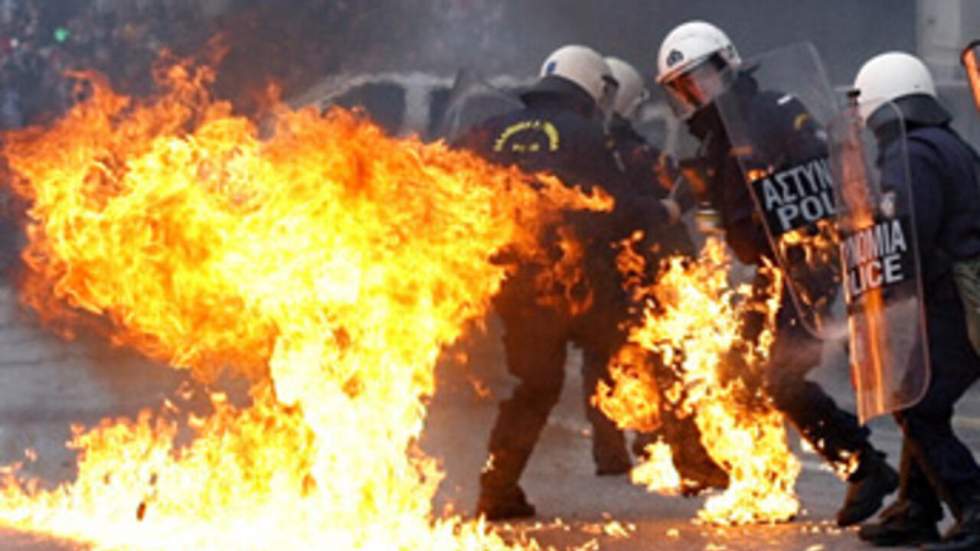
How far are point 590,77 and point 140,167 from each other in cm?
249

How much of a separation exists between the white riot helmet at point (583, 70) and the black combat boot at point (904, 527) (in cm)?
253

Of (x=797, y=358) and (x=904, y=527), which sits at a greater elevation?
(x=797, y=358)

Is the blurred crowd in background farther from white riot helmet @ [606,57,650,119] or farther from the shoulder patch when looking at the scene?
the shoulder patch

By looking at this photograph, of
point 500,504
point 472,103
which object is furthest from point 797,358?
point 472,103

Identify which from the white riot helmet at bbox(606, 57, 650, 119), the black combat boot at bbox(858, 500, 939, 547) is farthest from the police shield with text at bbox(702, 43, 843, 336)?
the white riot helmet at bbox(606, 57, 650, 119)

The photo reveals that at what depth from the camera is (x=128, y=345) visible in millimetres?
12086

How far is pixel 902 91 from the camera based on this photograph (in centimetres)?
643

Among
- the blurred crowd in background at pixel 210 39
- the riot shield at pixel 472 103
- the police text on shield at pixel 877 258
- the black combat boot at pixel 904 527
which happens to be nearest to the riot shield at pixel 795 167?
the police text on shield at pixel 877 258

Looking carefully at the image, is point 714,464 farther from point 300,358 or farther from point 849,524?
point 300,358

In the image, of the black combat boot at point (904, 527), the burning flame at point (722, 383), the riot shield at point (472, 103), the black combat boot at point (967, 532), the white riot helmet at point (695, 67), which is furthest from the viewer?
the riot shield at point (472, 103)

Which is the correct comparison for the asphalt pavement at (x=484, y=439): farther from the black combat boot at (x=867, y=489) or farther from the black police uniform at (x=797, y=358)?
the black police uniform at (x=797, y=358)

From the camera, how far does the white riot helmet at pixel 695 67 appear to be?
716 centimetres

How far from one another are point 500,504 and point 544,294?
0.89 metres

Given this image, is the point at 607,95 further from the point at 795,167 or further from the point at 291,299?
the point at 291,299
